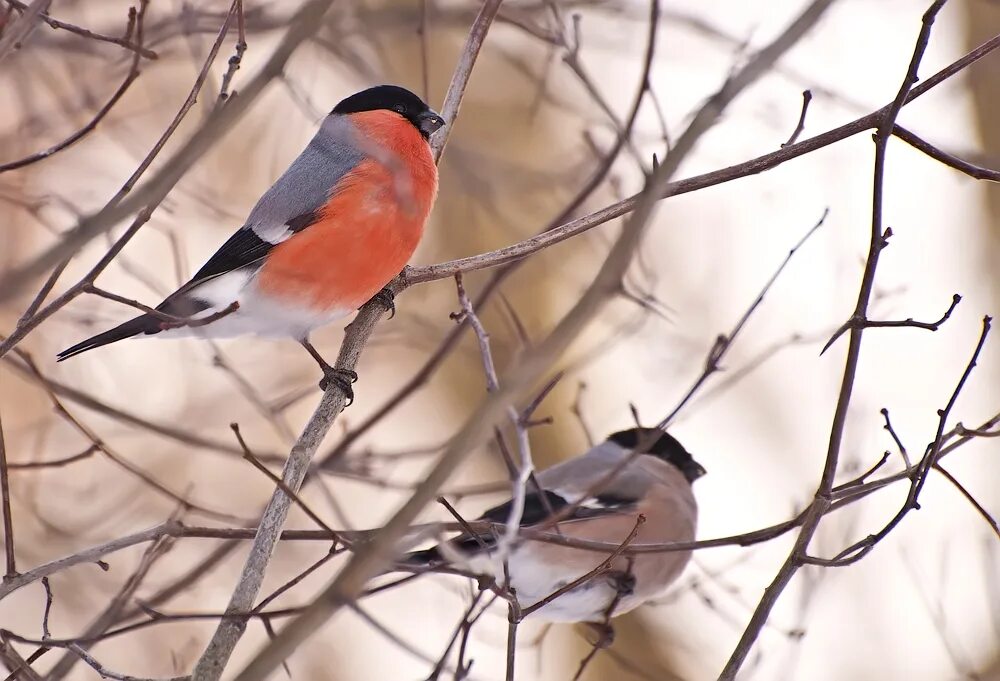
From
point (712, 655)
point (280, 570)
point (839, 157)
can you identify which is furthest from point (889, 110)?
point (280, 570)

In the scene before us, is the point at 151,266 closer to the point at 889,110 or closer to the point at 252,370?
the point at 252,370

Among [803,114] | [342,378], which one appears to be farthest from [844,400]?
[342,378]

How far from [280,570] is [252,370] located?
0.94 meters

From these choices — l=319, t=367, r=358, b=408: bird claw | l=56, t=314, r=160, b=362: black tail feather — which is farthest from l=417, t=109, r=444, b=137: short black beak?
l=56, t=314, r=160, b=362: black tail feather

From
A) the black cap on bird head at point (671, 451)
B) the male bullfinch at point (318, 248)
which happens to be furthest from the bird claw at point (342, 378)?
the black cap on bird head at point (671, 451)

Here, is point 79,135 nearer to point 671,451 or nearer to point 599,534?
point 599,534

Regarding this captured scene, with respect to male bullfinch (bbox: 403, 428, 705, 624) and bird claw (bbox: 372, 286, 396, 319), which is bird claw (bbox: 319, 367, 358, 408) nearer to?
bird claw (bbox: 372, 286, 396, 319)

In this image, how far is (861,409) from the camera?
11.3ft

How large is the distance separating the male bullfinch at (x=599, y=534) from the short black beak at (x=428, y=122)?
1.01 m

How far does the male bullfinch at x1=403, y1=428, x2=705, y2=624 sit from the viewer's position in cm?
291

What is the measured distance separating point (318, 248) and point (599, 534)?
122 centimetres

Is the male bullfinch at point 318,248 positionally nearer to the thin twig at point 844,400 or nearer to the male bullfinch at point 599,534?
the male bullfinch at point 599,534

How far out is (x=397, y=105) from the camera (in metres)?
3.13

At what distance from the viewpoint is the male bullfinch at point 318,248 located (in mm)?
2693
